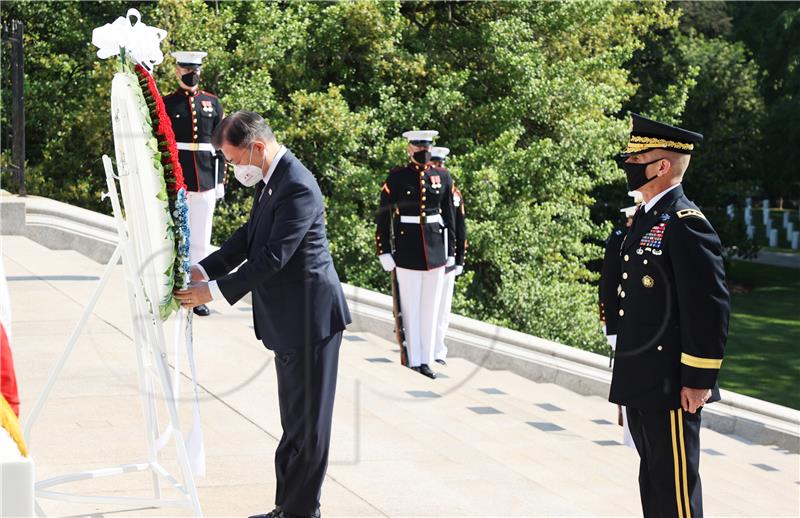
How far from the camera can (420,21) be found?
19109 mm

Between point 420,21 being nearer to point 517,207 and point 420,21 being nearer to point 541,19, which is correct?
point 541,19

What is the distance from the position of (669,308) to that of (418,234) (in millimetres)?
5299

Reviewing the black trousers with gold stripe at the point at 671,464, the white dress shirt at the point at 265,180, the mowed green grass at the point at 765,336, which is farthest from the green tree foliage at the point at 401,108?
the black trousers with gold stripe at the point at 671,464

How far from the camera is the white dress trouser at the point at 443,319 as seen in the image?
976 cm

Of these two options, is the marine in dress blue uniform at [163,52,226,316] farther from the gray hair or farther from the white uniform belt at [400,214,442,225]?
the gray hair

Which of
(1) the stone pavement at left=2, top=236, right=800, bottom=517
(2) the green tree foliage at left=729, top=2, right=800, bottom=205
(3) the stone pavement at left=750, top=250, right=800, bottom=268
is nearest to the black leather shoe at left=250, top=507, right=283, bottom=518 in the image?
(1) the stone pavement at left=2, top=236, right=800, bottom=517

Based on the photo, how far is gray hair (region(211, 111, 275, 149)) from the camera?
15.0 feet

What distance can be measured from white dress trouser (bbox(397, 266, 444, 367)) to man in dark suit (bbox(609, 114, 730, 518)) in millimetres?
4909

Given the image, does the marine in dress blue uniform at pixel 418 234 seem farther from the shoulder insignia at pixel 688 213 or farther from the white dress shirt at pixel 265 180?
the shoulder insignia at pixel 688 213

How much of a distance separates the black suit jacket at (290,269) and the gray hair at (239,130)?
17 centimetres

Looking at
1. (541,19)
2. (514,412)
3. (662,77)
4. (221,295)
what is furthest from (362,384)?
(662,77)

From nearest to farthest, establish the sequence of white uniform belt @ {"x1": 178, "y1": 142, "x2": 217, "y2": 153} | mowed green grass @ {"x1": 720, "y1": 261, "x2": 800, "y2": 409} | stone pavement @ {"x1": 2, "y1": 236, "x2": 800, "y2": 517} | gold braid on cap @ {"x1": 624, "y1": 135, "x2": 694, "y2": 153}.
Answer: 1. gold braid on cap @ {"x1": 624, "y1": 135, "x2": 694, "y2": 153}
2. stone pavement @ {"x1": 2, "y1": 236, "x2": 800, "y2": 517}
3. white uniform belt @ {"x1": 178, "y1": 142, "x2": 217, "y2": 153}
4. mowed green grass @ {"x1": 720, "y1": 261, "x2": 800, "y2": 409}

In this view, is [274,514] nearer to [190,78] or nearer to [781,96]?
[190,78]

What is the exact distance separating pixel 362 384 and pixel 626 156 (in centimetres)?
386
